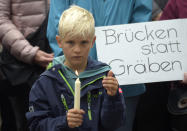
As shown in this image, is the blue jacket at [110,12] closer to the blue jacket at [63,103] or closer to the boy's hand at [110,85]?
the blue jacket at [63,103]

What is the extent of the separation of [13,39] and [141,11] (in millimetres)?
1099

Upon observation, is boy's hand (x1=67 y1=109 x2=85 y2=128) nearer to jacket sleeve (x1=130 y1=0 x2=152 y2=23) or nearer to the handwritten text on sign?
the handwritten text on sign

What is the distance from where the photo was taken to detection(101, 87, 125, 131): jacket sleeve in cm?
163

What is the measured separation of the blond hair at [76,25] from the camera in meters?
1.67

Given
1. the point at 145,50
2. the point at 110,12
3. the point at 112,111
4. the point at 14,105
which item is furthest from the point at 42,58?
the point at 112,111

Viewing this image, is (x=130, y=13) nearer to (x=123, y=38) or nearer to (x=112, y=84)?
(x=123, y=38)

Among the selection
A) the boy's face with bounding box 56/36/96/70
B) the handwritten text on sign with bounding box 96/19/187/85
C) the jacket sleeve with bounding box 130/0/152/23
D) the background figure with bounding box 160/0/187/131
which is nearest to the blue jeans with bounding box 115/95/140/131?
the handwritten text on sign with bounding box 96/19/187/85

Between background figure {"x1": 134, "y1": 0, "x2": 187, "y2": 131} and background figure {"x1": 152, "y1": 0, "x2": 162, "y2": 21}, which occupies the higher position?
background figure {"x1": 152, "y1": 0, "x2": 162, "y2": 21}

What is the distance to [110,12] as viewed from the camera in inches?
89.7

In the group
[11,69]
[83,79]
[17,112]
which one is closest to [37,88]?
[83,79]

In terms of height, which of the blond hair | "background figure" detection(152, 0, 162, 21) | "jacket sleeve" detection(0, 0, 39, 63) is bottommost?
the blond hair

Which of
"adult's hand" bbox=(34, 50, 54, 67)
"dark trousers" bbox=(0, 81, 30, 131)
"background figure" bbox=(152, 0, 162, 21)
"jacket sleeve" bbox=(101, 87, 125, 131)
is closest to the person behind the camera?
"jacket sleeve" bbox=(101, 87, 125, 131)

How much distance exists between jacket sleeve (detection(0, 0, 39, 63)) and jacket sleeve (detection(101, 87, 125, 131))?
125 cm

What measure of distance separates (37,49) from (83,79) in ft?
3.69
